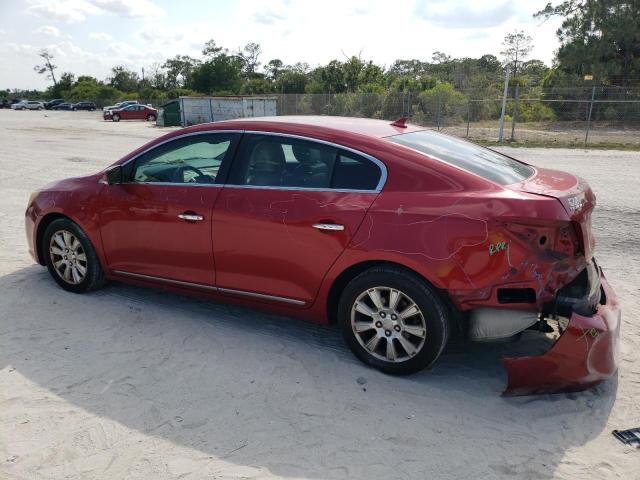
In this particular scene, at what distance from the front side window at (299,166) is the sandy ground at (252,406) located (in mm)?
1219

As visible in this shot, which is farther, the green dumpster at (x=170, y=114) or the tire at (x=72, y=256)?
the green dumpster at (x=170, y=114)

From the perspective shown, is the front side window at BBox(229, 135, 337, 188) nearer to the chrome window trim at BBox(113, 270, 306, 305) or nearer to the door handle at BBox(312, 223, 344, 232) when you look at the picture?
the door handle at BBox(312, 223, 344, 232)

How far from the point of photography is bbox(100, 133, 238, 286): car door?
13.8 ft

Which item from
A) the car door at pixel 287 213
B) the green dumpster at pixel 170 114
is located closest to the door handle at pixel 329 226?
the car door at pixel 287 213

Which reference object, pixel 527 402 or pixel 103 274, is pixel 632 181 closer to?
pixel 527 402

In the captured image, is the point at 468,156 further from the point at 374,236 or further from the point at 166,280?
the point at 166,280

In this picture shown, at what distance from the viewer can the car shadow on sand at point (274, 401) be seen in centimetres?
288

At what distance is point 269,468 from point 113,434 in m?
0.94

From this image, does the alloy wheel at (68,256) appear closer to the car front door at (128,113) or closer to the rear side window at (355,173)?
the rear side window at (355,173)

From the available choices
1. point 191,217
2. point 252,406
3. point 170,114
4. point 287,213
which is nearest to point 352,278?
point 287,213

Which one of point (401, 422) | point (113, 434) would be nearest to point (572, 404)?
point (401, 422)

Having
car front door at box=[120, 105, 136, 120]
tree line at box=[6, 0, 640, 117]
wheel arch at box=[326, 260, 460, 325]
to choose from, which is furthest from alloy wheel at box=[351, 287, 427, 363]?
car front door at box=[120, 105, 136, 120]

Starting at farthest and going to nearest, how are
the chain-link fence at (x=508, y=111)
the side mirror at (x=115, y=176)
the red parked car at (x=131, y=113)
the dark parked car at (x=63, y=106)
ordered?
the dark parked car at (x=63, y=106) < the red parked car at (x=131, y=113) < the chain-link fence at (x=508, y=111) < the side mirror at (x=115, y=176)

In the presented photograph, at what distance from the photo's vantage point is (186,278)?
4.38 m
